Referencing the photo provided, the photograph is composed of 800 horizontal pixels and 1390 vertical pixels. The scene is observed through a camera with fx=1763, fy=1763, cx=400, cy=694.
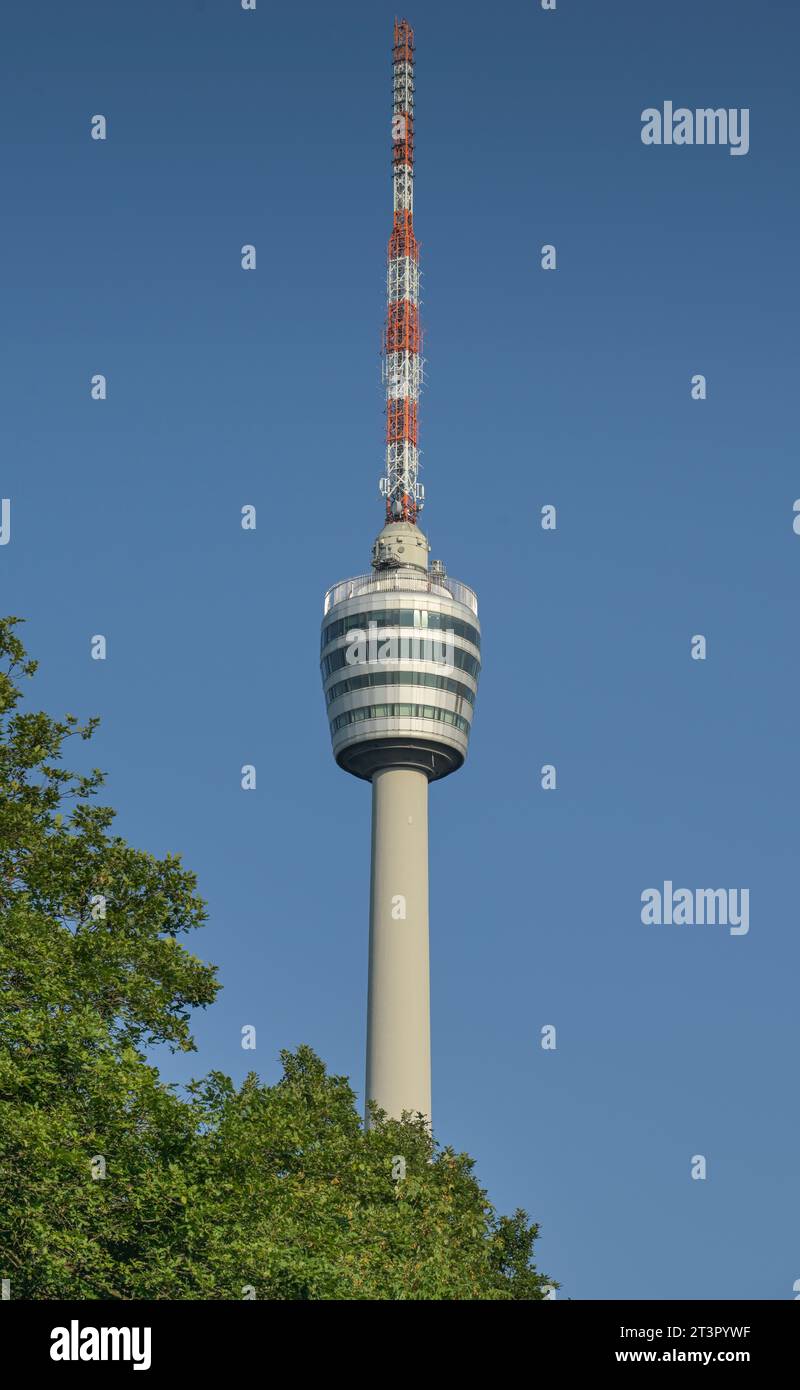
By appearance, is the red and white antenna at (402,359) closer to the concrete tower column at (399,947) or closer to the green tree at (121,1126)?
the concrete tower column at (399,947)

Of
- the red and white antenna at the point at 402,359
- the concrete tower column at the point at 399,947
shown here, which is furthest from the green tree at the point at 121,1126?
the red and white antenna at the point at 402,359

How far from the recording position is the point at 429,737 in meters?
140

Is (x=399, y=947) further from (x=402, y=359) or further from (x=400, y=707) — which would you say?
(x=402, y=359)

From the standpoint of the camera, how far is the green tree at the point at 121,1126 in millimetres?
41938

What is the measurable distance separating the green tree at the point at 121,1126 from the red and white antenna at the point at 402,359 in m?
93.6

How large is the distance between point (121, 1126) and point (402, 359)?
109m

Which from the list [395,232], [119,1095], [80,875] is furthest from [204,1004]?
[395,232]

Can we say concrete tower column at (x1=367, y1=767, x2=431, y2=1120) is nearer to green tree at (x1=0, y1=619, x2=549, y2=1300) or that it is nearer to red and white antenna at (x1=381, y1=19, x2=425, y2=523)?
red and white antenna at (x1=381, y1=19, x2=425, y2=523)

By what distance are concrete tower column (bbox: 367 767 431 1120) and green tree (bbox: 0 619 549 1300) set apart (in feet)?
234

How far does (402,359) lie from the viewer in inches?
5768

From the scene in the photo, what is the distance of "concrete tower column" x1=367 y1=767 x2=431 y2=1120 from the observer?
134 m

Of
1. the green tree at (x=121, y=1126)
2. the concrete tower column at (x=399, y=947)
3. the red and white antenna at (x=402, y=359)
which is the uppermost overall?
the red and white antenna at (x=402, y=359)

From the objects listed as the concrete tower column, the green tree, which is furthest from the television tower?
the green tree
